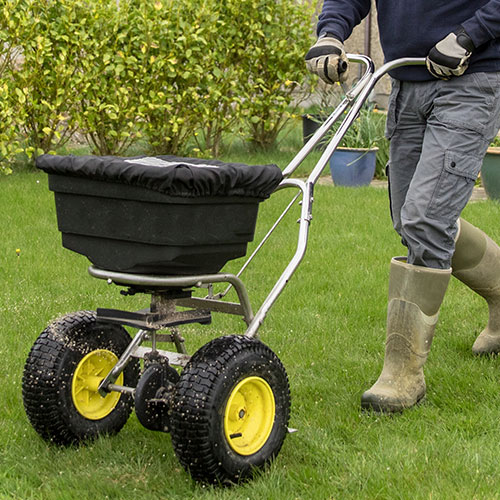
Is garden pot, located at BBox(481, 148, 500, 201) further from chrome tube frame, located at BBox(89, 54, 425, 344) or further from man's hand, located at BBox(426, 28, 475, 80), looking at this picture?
man's hand, located at BBox(426, 28, 475, 80)

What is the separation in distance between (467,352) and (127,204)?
A: 6.43 feet

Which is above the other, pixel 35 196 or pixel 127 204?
pixel 127 204

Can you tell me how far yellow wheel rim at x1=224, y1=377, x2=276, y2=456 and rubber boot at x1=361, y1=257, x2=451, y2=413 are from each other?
64cm

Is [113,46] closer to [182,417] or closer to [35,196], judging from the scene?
[35,196]

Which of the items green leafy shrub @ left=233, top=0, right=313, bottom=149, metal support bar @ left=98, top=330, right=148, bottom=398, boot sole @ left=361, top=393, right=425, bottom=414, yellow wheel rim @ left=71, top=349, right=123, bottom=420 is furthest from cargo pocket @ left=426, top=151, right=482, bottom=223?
green leafy shrub @ left=233, top=0, right=313, bottom=149

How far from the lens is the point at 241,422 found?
Result: 9.05 ft

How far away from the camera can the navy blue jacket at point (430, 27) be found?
3133mm

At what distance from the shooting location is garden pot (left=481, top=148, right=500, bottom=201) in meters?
7.12

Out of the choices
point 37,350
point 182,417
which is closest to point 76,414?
point 37,350

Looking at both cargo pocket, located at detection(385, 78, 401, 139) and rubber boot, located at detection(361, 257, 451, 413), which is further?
cargo pocket, located at detection(385, 78, 401, 139)

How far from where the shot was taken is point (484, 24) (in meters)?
3.12

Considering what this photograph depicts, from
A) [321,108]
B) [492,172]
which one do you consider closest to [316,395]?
[492,172]

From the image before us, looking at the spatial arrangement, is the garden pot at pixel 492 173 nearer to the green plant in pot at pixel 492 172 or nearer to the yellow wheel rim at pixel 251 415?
→ the green plant in pot at pixel 492 172

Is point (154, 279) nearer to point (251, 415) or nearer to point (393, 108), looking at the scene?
point (251, 415)
